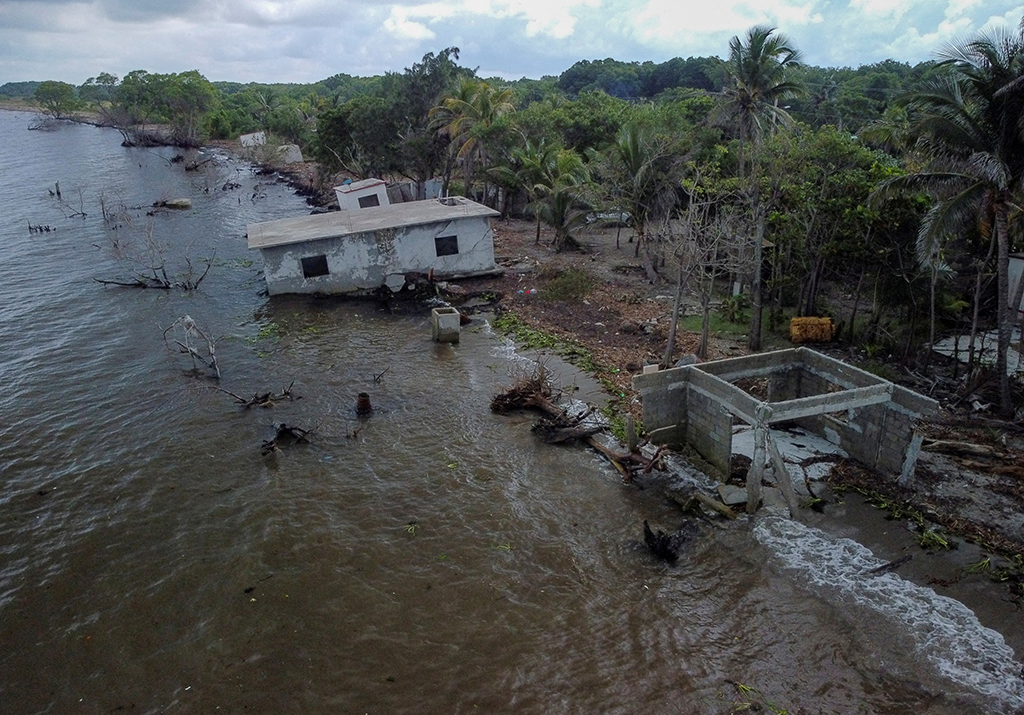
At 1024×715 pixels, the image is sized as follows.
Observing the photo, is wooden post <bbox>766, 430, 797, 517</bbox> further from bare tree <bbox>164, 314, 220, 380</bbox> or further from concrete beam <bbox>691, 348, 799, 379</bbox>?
bare tree <bbox>164, 314, 220, 380</bbox>

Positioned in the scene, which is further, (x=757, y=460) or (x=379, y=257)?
(x=379, y=257)

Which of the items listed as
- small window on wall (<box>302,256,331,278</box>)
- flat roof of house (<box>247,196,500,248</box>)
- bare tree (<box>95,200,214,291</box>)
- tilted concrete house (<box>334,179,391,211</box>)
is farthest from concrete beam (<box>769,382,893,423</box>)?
tilted concrete house (<box>334,179,391,211</box>)

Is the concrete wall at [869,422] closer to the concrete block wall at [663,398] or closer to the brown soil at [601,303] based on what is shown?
the concrete block wall at [663,398]

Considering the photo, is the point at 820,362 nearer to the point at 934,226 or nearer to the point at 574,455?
the point at 934,226

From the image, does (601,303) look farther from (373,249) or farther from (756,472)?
(756,472)

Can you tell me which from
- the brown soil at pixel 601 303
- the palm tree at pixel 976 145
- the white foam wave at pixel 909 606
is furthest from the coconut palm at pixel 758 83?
the white foam wave at pixel 909 606

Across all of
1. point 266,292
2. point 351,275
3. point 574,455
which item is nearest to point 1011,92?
point 574,455

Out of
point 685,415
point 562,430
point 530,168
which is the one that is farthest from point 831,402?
point 530,168

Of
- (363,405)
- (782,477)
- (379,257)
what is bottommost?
(782,477)
